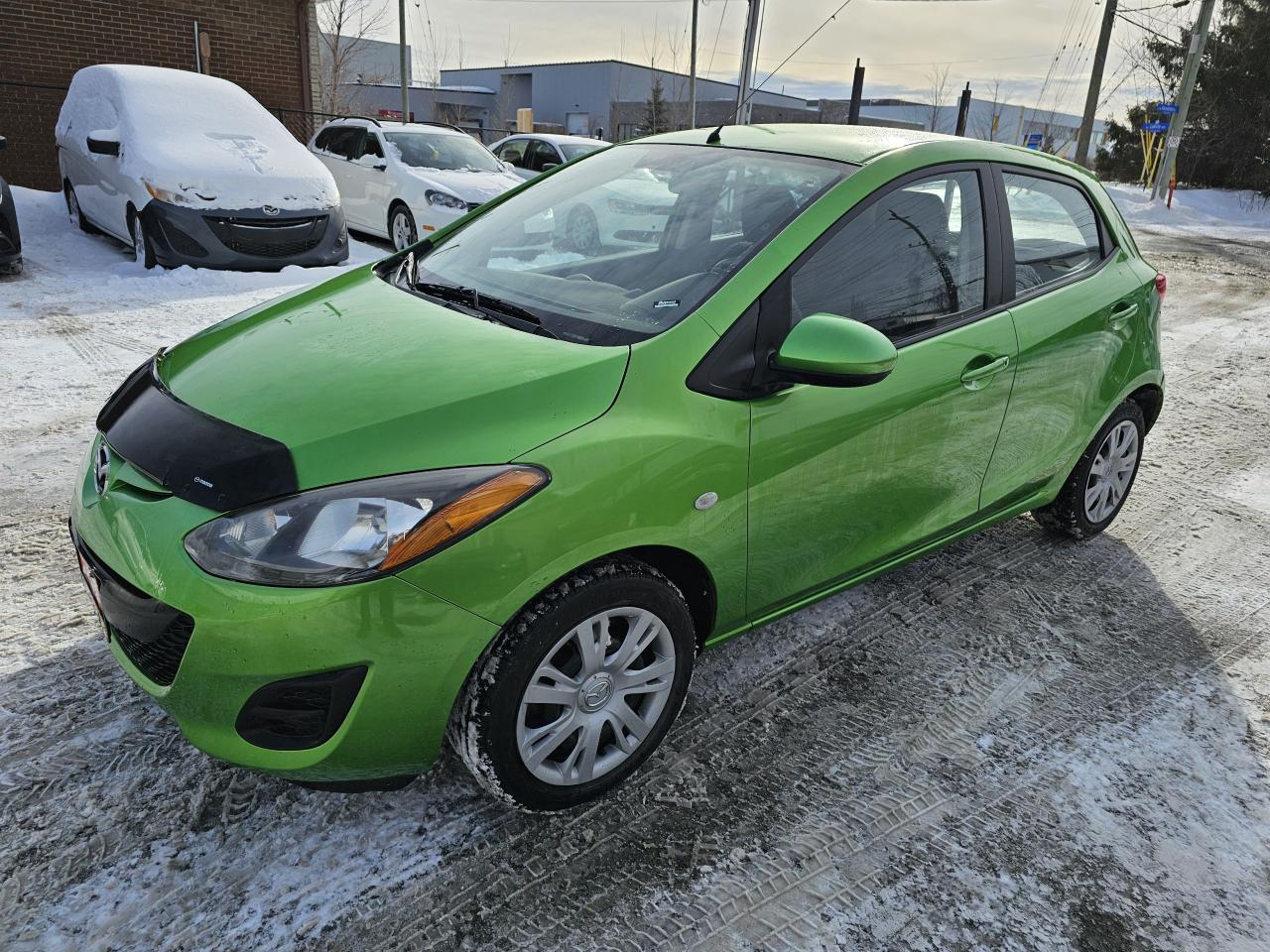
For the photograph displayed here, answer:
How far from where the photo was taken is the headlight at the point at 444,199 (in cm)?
966

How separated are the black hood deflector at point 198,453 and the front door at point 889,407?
1.18 metres

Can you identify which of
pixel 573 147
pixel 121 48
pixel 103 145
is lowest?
pixel 103 145

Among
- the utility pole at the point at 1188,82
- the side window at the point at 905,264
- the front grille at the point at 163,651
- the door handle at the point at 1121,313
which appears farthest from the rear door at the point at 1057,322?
the utility pole at the point at 1188,82

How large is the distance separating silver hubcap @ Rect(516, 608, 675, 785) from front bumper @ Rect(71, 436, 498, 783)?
238mm

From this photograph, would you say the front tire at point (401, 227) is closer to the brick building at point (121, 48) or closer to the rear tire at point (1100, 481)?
the brick building at point (121, 48)

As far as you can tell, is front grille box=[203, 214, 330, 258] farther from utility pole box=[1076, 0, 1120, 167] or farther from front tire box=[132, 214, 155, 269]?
utility pole box=[1076, 0, 1120, 167]

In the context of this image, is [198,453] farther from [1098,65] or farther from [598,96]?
[598,96]

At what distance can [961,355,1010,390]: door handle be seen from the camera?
9.61 feet

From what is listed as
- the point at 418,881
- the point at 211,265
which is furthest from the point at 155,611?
the point at 211,265

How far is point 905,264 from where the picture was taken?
2.83 meters

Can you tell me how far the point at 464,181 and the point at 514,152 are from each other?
14.6ft

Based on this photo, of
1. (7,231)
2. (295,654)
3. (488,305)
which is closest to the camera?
(295,654)

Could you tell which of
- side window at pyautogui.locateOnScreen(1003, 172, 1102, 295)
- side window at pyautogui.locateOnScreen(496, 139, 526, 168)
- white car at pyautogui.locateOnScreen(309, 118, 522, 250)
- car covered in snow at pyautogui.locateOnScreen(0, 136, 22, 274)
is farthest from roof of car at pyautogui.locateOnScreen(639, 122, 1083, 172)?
side window at pyautogui.locateOnScreen(496, 139, 526, 168)

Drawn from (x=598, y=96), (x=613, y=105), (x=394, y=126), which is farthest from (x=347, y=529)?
(x=598, y=96)
